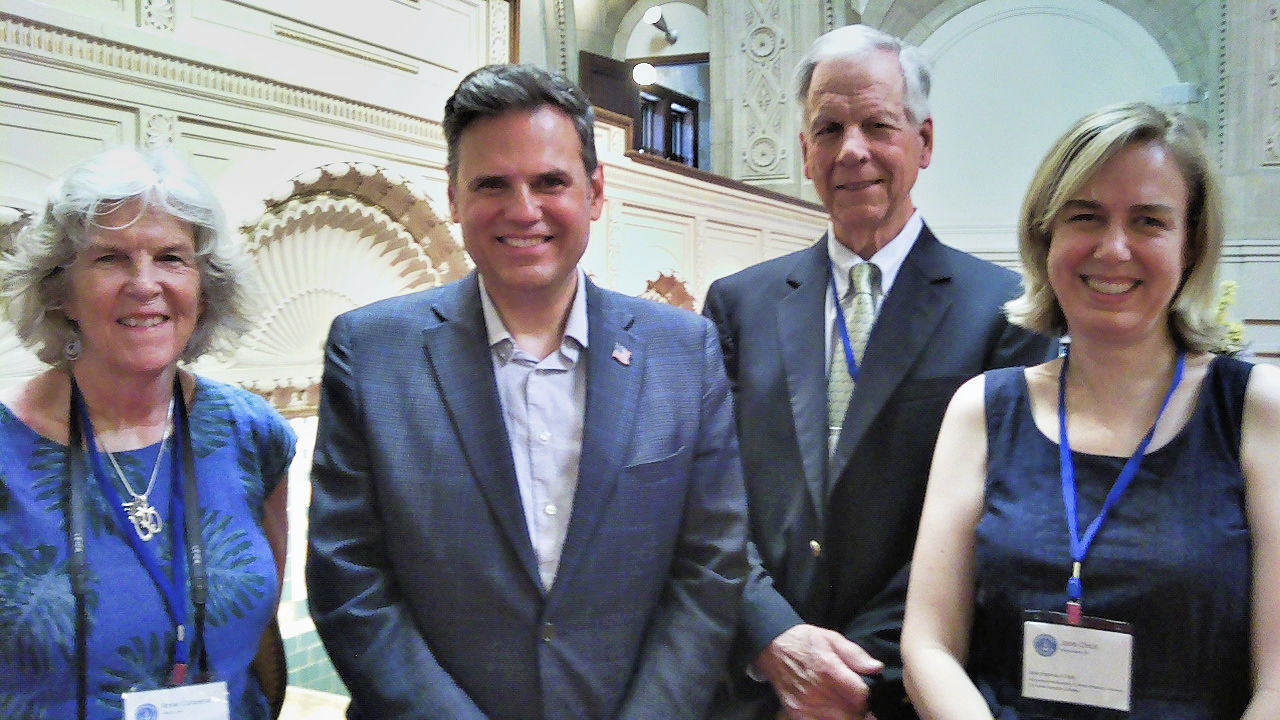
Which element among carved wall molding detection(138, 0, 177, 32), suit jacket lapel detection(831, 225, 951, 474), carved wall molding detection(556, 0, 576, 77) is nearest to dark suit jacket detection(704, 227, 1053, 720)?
suit jacket lapel detection(831, 225, 951, 474)

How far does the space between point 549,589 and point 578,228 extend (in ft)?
1.70

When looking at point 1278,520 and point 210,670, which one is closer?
point 1278,520

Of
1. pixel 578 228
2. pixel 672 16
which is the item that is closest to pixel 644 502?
pixel 578 228

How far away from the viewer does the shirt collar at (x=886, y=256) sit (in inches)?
66.2

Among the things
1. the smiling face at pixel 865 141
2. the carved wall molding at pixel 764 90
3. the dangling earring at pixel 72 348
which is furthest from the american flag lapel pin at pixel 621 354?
the carved wall molding at pixel 764 90

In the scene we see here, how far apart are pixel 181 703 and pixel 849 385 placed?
1.18 meters

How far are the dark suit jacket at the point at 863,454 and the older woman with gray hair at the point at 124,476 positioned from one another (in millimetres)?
860

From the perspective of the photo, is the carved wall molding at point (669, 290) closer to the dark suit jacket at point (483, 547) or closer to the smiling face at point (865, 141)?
the smiling face at point (865, 141)

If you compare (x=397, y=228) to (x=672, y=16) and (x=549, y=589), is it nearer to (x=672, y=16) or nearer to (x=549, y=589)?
(x=549, y=589)

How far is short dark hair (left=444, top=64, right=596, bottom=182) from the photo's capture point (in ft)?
4.31

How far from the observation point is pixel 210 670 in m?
1.47

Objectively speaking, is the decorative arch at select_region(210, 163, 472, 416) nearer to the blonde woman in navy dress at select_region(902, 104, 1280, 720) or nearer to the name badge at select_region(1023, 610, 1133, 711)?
the blonde woman in navy dress at select_region(902, 104, 1280, 720)

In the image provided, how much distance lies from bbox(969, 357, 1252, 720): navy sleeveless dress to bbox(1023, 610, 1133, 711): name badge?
0.02 metres

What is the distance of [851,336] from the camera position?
1.67 metres
